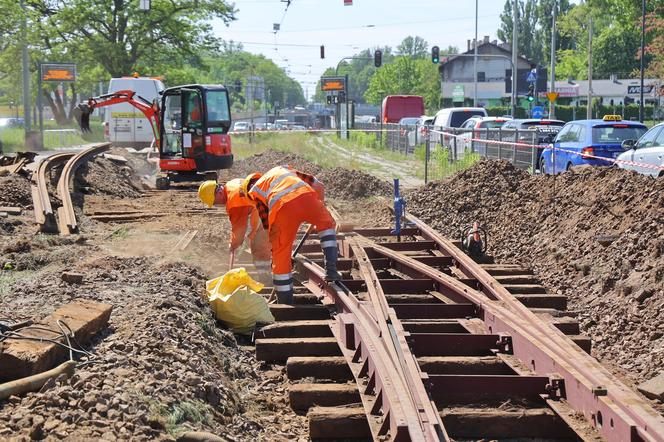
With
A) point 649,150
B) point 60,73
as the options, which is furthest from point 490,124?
point 60,73

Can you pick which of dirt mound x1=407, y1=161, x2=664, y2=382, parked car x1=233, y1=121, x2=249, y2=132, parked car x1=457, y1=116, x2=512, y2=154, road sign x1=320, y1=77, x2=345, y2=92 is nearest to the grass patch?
dirt mound x1=407, y1=161, x2=664, y2=382

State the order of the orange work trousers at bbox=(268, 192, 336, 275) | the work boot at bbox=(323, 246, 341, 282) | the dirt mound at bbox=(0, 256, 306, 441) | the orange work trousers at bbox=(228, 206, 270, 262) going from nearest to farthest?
the dirt mound at bbox=(0, 256, 306, 441), the orange work trousers at bbox=(268, 192, 336, 275), the work boot at bbox=(323, 246, 341, 282), the orange work trousers at bbox=(228, 206, 270, 262)

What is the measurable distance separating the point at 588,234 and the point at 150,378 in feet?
24.1

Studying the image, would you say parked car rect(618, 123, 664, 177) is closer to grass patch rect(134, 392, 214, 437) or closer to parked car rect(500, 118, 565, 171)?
parked car rect(500, 118, 565, 171)

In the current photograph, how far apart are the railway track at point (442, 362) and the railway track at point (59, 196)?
188 inches

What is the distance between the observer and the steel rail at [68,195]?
13641mm

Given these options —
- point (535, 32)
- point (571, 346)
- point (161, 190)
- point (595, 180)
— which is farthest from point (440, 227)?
point (535, 32)

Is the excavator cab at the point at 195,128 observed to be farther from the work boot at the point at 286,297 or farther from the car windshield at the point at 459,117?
the work boot at the point at 286,297

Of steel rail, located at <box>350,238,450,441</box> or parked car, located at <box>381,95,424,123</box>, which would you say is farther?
parked car, located at <box>381,95,424,123</box>

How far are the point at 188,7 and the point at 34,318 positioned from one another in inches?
1962

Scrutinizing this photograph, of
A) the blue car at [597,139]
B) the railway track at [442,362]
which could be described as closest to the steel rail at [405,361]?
the railway track at [442,362]

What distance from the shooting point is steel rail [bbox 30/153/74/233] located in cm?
1344

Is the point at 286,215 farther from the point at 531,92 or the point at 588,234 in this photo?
the point at 531,92

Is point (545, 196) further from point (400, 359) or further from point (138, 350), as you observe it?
point (138, 350)
